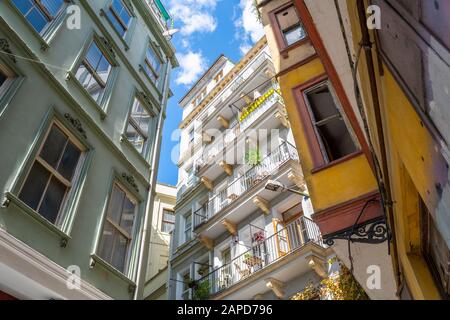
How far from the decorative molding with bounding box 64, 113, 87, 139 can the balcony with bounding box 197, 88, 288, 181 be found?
1263 cm

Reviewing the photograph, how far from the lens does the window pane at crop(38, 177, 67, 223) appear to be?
6418 millimetres

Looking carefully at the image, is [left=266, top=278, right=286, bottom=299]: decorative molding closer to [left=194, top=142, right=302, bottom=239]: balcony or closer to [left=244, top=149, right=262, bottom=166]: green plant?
[left=194, top=142, right=302, bottom=239]: balcony

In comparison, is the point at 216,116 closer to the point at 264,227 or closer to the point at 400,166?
the point at 264,227

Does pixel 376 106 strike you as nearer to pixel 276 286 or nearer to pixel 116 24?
pixel 116 24

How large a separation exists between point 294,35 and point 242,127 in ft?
38.0

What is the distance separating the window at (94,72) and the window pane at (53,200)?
114 inches

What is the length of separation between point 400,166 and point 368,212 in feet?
7.80

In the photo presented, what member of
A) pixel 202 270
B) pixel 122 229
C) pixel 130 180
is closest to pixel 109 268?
pixel 122 229

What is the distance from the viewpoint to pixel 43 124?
6.80 m

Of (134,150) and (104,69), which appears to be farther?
(104,69)

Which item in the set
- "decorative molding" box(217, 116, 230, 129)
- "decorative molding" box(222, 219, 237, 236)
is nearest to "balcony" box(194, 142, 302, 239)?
"decorative molding" box(222, 219, 237, 236)

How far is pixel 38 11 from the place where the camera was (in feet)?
26.5

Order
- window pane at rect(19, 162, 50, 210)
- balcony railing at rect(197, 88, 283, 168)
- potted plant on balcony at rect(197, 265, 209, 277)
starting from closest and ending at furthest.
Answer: window pane at rect(19, 162, 50, 210) → potted plant on balcony at rect(197, 265, 209, 277) → balcony railing at rect(197, 88, 283, 168)
